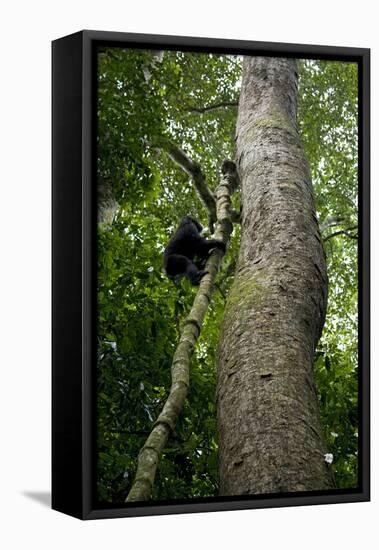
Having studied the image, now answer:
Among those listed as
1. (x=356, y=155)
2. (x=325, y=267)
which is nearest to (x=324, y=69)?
(x=356, y=155)

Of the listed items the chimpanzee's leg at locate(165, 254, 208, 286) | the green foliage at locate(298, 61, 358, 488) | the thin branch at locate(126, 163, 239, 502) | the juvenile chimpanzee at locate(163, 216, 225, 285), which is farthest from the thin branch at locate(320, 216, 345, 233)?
the chimpanzee's leg at locate(165, 254, 208, 286)

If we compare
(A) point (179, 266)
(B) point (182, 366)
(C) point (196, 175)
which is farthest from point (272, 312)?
(C) point (196, 175)

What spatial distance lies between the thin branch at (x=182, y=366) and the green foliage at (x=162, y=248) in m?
0.07

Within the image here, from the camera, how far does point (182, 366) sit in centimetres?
656

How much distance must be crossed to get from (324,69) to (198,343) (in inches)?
69.9

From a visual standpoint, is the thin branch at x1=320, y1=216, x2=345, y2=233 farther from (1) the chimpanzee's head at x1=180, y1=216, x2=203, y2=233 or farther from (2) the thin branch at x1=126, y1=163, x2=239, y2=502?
(1) the chimpanzee's head at x1=180, y1=216, x2=203, y2=233

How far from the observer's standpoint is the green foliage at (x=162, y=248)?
20.8 feet

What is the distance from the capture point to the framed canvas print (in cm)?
615

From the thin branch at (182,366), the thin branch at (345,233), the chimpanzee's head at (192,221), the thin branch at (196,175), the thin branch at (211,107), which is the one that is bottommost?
the thin branch at (182,366)

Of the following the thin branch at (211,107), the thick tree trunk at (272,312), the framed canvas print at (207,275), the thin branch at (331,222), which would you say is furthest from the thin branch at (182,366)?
the thin branch at (331,222)

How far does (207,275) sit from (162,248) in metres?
0.33

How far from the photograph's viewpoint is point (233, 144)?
285 inches

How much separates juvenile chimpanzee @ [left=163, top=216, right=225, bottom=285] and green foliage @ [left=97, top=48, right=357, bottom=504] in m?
0.06

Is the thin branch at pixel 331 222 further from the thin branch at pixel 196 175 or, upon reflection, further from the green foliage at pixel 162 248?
the thin branch at pixel 196 175
